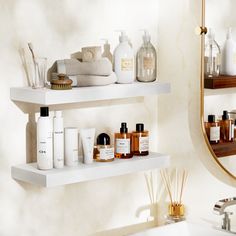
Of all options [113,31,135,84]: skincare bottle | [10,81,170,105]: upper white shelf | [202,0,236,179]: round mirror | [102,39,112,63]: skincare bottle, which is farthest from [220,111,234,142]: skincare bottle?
[102,39,112,63]: skincare bottle

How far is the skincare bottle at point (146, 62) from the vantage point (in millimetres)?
2342

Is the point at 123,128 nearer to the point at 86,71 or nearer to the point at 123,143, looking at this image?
the point at 123,143

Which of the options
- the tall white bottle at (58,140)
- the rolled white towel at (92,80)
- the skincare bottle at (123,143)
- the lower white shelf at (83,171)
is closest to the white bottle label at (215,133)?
the lower white shelf at (83,171)

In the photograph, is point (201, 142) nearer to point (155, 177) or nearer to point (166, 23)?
point (155, 177)

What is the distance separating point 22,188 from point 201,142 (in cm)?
68

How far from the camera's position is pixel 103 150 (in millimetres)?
2238

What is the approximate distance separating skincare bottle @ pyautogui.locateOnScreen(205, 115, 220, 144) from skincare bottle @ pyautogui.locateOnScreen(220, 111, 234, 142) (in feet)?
0.09

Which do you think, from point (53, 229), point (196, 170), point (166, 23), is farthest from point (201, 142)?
point (53, 229)

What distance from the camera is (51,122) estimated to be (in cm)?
210

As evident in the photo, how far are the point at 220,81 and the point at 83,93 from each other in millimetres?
499

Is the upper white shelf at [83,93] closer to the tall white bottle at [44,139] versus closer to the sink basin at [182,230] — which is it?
the tall white bottle at [44,139]

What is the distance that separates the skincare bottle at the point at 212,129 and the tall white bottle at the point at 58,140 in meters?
0.55

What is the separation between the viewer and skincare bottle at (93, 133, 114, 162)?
7.35 feet

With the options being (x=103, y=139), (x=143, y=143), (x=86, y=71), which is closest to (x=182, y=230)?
(x=143, y=143)
